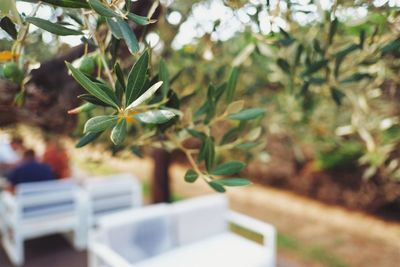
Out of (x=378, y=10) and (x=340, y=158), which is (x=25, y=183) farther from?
(x=340, y=158)

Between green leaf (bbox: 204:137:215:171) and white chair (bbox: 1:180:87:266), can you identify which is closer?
green leaf (bbox: 204:137:215:171)

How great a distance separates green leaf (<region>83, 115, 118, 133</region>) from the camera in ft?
2.51

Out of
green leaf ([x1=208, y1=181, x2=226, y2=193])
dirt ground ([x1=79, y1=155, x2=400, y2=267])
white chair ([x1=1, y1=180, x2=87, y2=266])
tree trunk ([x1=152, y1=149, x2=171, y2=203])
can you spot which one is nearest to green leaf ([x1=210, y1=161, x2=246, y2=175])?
green leaf ([x1=208, y1=181, x2=226, y2=193])

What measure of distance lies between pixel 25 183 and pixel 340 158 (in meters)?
5.74

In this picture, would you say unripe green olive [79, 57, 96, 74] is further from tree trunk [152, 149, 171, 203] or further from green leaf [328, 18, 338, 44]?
tree trunk [152, 149, 171, 203]

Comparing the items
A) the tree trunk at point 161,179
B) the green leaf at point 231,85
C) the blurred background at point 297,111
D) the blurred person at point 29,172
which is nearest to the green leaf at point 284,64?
the blurred background at point 297,111

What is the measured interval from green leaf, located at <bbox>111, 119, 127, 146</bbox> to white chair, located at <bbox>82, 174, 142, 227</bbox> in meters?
4.29

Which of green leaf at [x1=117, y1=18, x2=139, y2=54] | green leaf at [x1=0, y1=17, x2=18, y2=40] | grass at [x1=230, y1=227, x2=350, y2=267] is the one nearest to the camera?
green leaf at [x1=117, y1=18, x2=139, y2=54]

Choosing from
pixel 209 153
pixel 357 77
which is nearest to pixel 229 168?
pixel 209 153

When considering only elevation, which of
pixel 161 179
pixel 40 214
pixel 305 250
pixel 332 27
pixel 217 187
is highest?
pixel 332 27

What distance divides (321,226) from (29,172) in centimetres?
489

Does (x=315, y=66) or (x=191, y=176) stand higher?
(x=315, y=66)

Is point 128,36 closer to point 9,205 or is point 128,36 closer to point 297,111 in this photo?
point 297,111

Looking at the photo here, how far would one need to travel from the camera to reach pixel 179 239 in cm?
355
